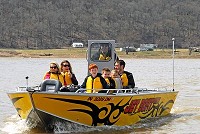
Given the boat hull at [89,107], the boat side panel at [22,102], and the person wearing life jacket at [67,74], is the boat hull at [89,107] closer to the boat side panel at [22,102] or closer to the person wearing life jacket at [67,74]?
the boat side panel at [22,102]

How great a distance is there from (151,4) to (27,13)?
45.7 m

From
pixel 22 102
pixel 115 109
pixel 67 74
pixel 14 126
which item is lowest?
pixel 14 126

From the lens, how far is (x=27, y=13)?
401ft

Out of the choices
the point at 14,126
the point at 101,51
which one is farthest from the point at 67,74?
the point at 101,51

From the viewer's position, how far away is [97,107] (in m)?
12.8

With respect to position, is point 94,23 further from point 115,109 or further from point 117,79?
point 115,109

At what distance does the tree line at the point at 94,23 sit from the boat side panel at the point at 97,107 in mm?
83106

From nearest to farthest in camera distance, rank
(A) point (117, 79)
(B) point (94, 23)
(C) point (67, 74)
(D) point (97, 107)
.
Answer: (D) point (97, 107) < (A) point (117, 79) < (C) point (67, 74) < (B) point (94, 23)

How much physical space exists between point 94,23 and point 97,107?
11249cm

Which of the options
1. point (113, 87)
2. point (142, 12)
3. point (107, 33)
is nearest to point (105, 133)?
point (113, 87)

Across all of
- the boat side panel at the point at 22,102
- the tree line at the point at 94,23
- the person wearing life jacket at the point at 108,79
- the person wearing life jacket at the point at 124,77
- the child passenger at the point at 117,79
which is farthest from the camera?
the tree line at the point at 94,23

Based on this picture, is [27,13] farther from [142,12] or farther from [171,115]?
[171,115]

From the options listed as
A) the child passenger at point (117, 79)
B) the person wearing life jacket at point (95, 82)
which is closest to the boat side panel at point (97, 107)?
the person wearing life jacket at point (95, 82)

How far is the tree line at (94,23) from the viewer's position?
352 feet
